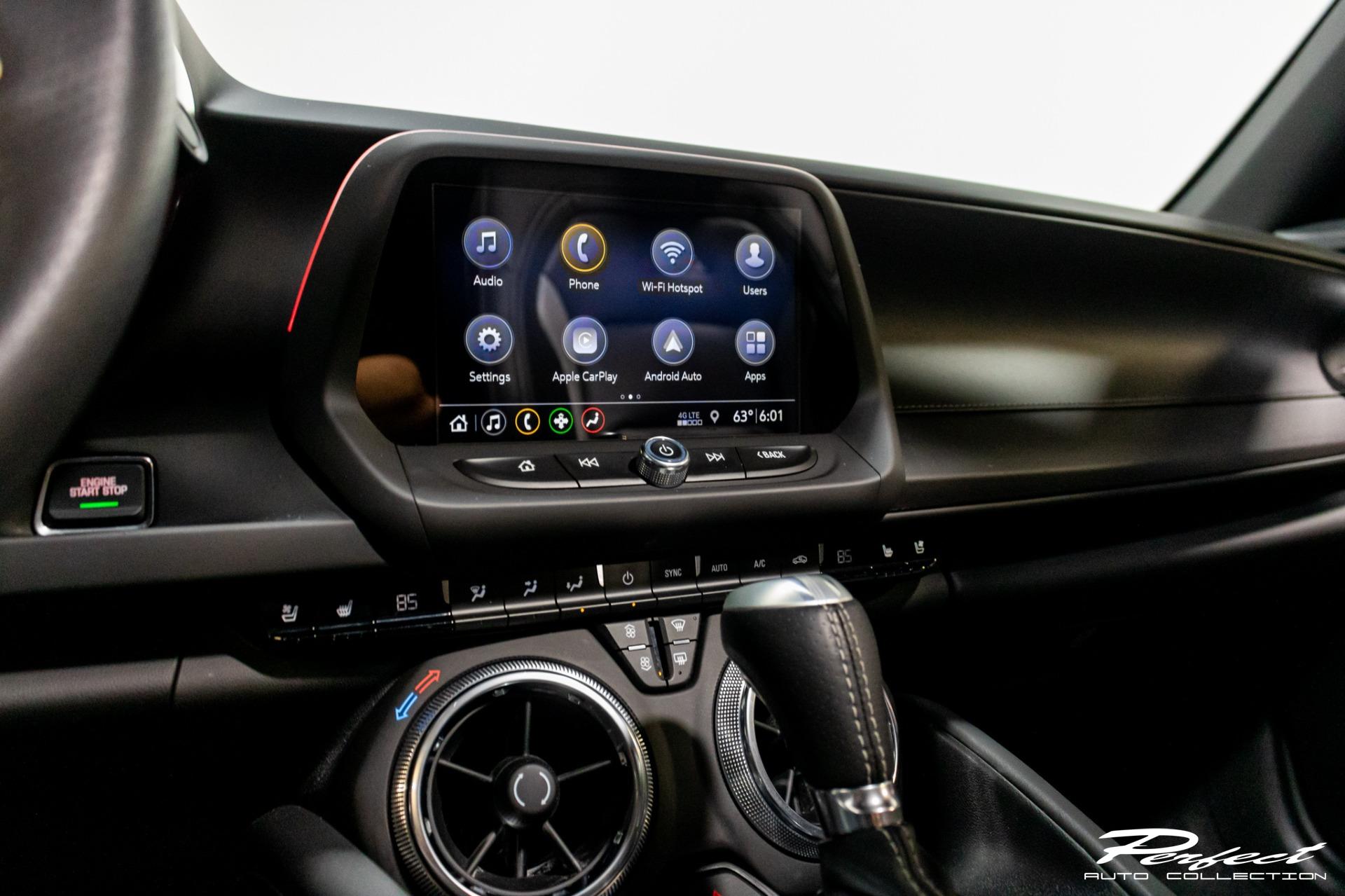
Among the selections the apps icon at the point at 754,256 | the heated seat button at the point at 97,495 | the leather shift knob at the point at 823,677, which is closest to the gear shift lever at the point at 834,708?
the leather shift knob at the point at 823,677

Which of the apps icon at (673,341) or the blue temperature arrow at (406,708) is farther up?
the apps icon at (673,341)

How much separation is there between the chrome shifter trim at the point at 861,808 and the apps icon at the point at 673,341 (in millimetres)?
424

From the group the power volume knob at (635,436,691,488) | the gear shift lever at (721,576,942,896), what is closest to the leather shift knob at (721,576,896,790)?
the gear shift lever at (721,576,942,896)

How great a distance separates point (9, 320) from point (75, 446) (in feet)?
0.81

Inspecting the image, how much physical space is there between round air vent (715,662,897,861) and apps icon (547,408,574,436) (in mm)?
276

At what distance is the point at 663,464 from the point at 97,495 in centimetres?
45

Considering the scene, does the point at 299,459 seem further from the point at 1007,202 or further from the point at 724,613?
the point at 1007,202

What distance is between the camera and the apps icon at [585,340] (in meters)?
0.84

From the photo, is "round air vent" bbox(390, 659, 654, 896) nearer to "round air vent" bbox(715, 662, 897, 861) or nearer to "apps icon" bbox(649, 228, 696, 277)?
"round air vent" bbox(715, 662, 897, 861)

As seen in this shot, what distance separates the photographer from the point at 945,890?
0.60 metres

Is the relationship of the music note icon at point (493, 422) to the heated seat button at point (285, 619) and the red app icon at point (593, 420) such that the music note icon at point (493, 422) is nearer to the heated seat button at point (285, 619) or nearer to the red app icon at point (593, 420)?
the red app icon at point (593, 420)

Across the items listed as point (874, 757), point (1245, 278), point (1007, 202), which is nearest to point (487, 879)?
point (874, 757)

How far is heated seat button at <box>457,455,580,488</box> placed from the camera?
77 cm

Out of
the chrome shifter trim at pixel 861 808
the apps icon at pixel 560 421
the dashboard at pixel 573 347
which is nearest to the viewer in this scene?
the chrome shifter trim at pixel 861 808
